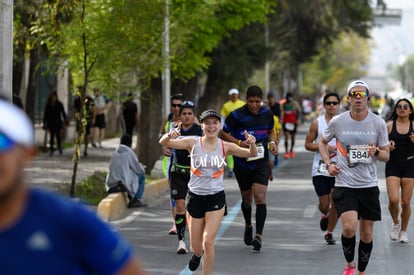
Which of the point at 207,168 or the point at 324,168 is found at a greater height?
the point at 207,168

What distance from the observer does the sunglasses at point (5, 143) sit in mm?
3039

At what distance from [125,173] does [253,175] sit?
4.87 m

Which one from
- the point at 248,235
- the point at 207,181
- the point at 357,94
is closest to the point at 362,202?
the point at 357,94

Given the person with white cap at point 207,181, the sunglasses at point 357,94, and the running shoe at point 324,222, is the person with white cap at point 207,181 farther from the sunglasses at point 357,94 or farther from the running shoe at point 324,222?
the running shoe at point 324,222

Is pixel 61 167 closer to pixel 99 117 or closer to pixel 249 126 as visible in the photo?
pixel 99 117

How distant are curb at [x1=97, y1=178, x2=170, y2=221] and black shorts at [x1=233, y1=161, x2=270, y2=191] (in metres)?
3.19

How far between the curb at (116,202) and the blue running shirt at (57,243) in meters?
11.3

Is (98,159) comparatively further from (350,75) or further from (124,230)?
(350,75)

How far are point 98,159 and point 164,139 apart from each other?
17.9 meters

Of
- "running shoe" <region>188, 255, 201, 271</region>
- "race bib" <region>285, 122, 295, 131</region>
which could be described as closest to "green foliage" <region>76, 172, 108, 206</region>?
"running shoe" <region>188, 255, 201, 271</region>

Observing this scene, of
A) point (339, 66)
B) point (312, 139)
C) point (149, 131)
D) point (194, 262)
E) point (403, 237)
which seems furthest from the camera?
point (339, 66)

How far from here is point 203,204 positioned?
932 cm

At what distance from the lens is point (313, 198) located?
18.2 meters

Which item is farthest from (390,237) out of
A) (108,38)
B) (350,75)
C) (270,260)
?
(350,75)
